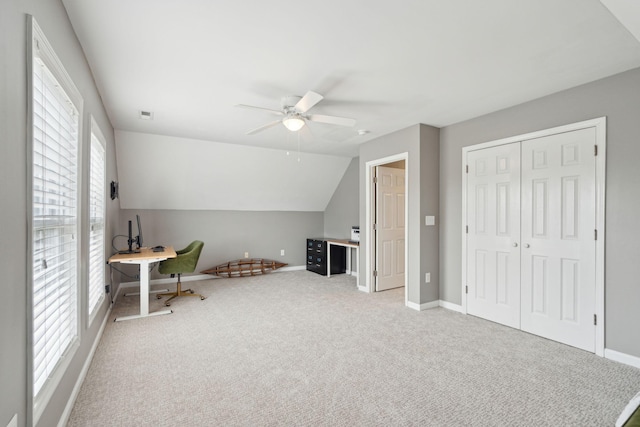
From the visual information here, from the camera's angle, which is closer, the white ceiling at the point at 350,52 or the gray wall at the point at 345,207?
the white ceiling at the point at 350,52

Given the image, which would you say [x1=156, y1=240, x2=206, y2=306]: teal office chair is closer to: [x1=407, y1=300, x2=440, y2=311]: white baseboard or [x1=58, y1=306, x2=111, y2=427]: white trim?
[x1=58, y1=306, x2=111, y2=427]: white trim

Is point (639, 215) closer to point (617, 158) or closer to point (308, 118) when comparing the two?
point (617, 158)

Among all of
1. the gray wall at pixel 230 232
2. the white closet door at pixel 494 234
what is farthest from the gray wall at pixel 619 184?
the gray wall at pixel 230 232

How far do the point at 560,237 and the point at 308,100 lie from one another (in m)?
2.82

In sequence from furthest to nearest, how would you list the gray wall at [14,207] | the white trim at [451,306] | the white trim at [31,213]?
the white trim at [451,306], the white trim at [31,213], the gray wall at [14,207]

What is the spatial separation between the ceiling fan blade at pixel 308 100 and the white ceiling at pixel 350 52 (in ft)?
0.70

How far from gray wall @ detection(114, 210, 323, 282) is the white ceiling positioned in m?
2.61

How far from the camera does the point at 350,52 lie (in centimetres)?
233

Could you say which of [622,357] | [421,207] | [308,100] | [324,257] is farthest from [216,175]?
[622,357]

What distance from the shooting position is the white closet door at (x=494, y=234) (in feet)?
11.3

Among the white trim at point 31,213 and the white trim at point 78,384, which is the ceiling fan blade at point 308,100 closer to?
the white trim at point 31,213

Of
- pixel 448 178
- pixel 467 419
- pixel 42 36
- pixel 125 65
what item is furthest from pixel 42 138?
pixel 448 178

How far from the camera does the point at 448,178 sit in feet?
13.6

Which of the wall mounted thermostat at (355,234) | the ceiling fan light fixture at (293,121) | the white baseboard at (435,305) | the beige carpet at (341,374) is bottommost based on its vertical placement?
the beige carpet at (341,374)
